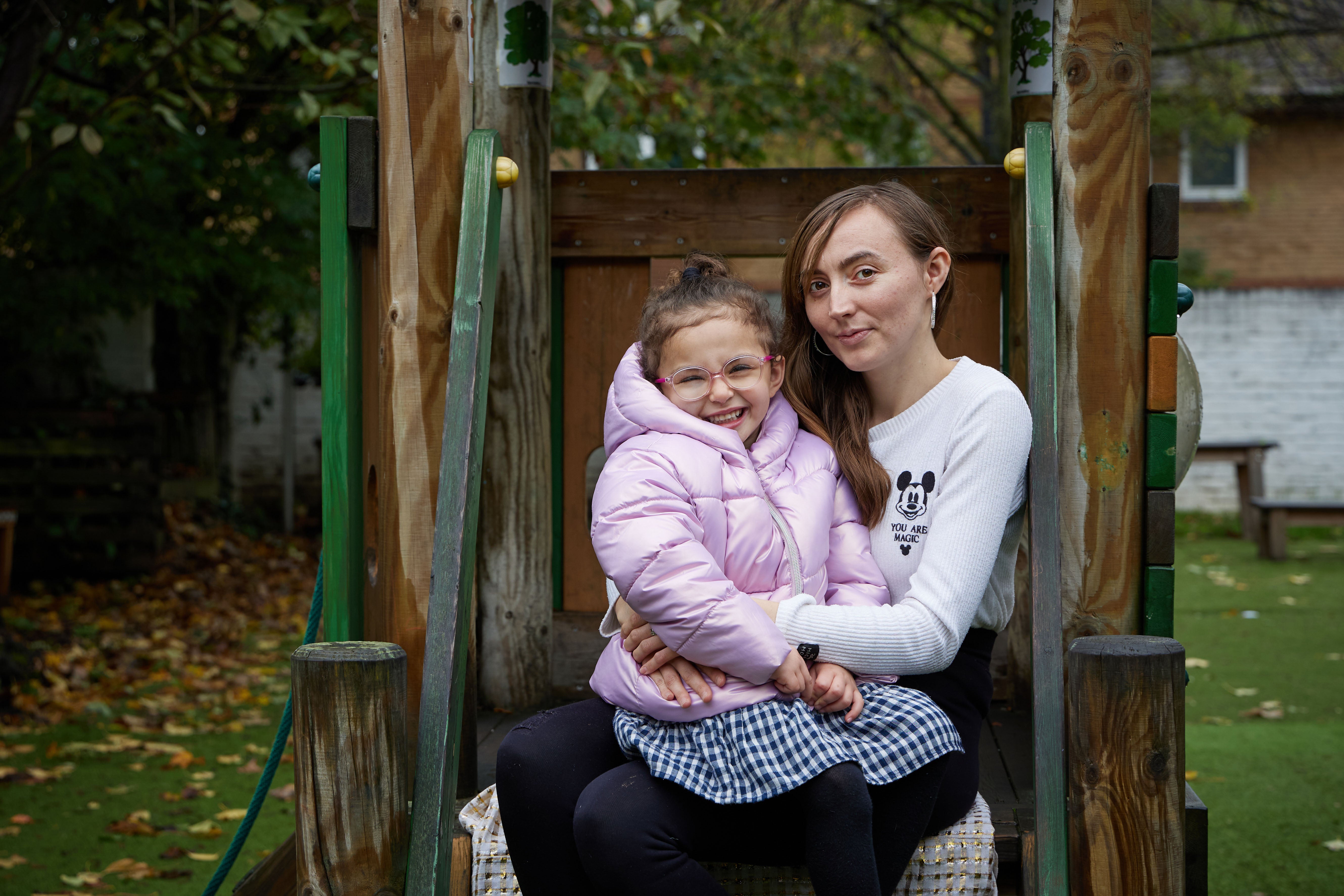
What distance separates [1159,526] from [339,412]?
1.66 m

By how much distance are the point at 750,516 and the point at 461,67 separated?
3.67 feet

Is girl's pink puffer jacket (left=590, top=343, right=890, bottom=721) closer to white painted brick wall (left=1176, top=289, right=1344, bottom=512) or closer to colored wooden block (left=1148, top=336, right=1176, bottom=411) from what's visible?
colored wooden block (left=1148, top=336, right=1176, bottom=411)

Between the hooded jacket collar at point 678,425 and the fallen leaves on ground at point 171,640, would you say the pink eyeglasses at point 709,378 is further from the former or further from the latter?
the fallen leaves on ground at point 171,640

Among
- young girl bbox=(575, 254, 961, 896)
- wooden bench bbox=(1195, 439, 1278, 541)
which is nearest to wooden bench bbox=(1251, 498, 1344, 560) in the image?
wooden bench bbox=(1195, 439, 1278, 541)

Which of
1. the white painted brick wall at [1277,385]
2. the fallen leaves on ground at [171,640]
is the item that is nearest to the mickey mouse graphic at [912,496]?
the fallen leaves on ground at [171,640]

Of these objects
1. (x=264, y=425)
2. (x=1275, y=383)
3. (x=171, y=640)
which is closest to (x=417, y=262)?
(x=171, y=640)

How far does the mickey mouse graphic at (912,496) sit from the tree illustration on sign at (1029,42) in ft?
5.69

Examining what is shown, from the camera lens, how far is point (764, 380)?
7.19 feet

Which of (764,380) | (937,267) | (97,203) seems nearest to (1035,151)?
(937,267)

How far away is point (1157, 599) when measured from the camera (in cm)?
234

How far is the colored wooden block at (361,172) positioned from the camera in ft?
7.95

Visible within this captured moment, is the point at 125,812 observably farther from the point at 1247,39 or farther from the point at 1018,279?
the point at 1247,39

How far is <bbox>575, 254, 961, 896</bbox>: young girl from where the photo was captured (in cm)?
184

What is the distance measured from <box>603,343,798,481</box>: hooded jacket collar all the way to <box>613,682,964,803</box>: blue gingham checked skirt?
1.47 feet
